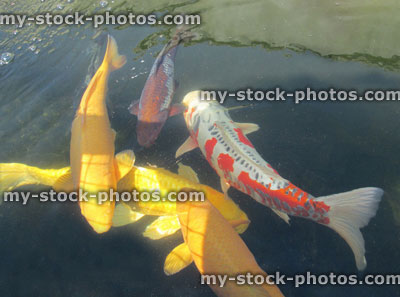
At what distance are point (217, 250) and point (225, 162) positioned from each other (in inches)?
44.1

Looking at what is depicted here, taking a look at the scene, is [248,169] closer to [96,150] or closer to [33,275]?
[96,150]

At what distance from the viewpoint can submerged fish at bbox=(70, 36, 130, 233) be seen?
320 cm

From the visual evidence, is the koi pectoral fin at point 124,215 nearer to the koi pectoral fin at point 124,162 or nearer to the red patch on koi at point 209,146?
the koi pectoral fin at point 124,162

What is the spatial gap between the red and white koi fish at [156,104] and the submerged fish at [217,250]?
4.68 feet

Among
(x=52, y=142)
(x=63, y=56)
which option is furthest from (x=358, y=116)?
(x=63, y=56)

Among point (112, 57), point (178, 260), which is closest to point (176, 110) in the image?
point (112, 57)

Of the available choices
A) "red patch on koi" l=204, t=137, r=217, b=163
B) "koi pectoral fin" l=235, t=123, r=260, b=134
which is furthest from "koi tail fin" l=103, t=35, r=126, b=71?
"koi pectoral fin" l=235, t=123, r=260, b=134

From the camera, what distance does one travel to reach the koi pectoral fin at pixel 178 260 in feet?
9.95

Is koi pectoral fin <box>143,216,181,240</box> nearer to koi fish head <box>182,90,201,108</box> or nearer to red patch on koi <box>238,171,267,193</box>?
red patch on koi <box>238,171,267,193</box>

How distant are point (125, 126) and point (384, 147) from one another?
3345 mm

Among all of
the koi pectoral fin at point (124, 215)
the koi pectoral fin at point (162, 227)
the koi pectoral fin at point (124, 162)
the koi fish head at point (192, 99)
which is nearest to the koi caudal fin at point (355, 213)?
the koi pectoral fin at point (162, 227)

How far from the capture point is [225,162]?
3.58m

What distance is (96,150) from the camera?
140 inches

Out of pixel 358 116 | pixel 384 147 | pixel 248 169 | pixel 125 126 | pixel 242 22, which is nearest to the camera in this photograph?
pixel 248 169
